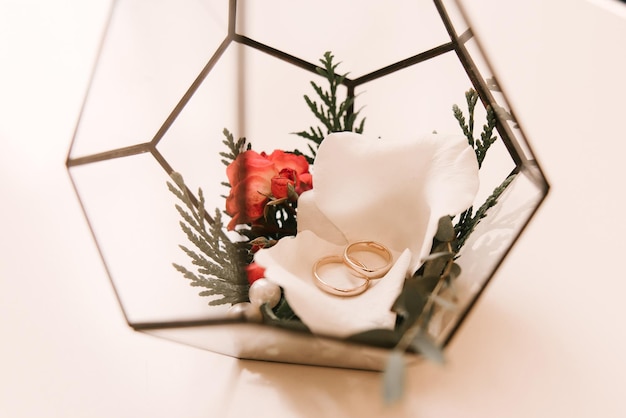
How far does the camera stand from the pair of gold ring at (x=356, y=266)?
0.40 m

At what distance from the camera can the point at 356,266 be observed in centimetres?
41

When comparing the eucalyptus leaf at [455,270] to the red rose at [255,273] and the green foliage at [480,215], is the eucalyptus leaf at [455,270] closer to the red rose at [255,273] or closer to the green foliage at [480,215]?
the green foliage at [480,215]

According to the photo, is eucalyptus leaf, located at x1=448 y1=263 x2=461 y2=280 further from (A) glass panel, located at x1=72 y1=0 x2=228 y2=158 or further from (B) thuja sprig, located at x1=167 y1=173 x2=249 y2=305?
(A) glass panel, located at x1=72 y1=0 x2=228 y2=158

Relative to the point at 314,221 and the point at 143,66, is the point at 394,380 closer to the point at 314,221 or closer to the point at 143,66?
the point at 314,221

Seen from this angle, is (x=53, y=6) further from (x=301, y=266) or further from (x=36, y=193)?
(x=301, y=266)

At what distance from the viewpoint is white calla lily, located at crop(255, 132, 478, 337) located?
0.37 m

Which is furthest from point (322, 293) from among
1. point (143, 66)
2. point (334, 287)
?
point (143, 66)

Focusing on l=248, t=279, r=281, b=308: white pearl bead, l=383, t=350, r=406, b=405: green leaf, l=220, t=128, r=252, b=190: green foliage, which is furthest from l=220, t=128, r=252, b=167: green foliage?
l=383, t=350, r=406, b=405: green leaf

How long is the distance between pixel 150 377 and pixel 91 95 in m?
0.23

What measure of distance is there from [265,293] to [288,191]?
84 mm

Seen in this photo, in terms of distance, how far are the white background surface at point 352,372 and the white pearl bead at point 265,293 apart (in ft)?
0.24

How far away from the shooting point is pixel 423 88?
0.50 m

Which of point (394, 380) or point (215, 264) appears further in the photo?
point (215, 264)

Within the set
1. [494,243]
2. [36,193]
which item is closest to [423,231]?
[494,243]
